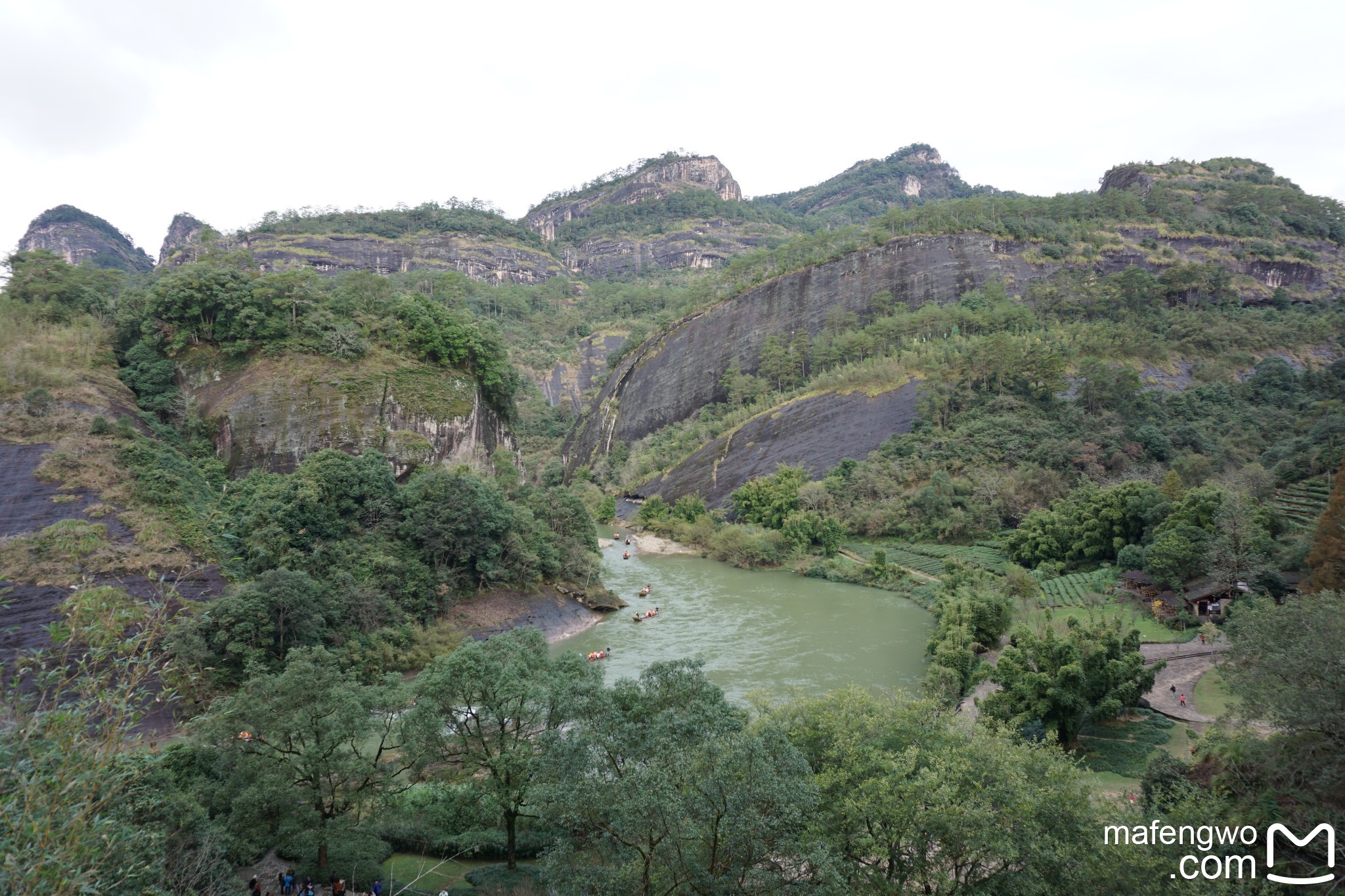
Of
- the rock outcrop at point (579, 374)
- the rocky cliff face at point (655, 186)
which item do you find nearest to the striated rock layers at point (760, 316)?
the rock outcrop at point (579, 374)

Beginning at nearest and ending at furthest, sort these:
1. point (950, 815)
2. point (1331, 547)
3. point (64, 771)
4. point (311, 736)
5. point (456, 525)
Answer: point (64, 771) → point (950, 815) → point (311, 736) → point (1331, 547) → point (456, 525)

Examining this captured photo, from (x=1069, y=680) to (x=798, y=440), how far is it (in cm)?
3975

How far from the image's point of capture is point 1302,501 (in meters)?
32.1

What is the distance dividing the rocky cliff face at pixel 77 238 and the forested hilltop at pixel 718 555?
115 meters

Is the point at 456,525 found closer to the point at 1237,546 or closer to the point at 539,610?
the point at 539,610

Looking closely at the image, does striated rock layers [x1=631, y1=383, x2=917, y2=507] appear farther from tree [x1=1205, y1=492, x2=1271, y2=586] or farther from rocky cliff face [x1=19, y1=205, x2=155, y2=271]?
rocky cliff face [x1=19, y1=205, x2=155, y2=271]

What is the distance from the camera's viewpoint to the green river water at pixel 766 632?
2628 cm

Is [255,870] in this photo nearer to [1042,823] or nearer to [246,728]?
[246,728]

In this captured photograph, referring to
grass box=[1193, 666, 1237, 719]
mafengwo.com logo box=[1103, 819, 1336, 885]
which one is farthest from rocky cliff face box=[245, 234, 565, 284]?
mafengwo.com logo box=[1103, 819, 1336, 885]

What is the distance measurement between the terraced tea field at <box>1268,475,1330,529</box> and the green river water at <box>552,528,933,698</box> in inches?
661

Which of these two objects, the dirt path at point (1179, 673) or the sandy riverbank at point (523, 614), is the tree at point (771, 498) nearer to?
the sandy riverbank at point (523, 614)

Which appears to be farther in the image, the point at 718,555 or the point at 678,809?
the point at 718,555

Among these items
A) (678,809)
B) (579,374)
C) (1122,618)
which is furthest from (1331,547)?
(579,374)

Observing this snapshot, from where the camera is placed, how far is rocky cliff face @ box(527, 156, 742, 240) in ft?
567
